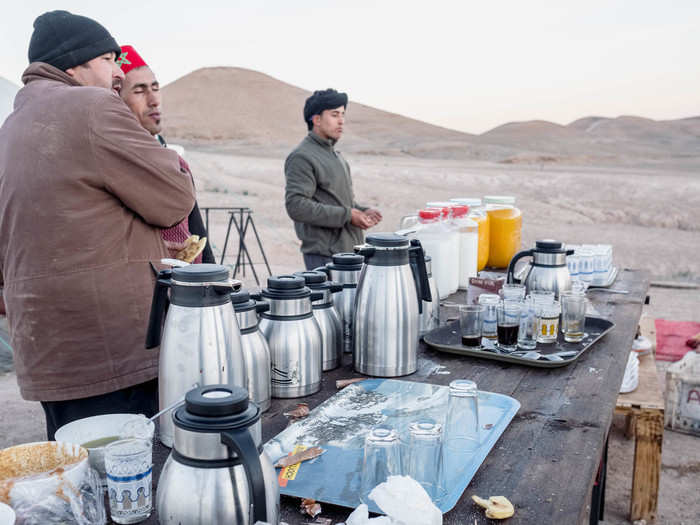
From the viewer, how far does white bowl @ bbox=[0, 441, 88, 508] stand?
106 cm

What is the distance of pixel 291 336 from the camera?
1.73m

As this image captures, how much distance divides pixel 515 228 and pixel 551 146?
71.9 metres

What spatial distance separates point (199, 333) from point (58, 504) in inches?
16.6

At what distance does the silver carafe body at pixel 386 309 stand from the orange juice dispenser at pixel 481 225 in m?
1.46

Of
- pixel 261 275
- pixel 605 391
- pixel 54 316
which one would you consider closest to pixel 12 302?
pixel 54 316

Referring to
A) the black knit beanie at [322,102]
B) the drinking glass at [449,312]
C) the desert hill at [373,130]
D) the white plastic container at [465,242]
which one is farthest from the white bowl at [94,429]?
the desert hill at [373,130]

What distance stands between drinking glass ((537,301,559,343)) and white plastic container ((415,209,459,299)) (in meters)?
0.73

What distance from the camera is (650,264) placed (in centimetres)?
1092

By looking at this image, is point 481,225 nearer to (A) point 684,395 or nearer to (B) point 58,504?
(A) point 684,395

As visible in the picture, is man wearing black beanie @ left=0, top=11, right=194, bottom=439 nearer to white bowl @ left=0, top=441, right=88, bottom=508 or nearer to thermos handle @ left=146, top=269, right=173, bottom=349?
thermos handle @ left=146, top=269, right=173, bottom=349

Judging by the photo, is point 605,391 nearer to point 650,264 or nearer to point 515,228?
point 515,228

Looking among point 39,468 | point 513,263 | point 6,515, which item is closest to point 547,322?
point 513,263

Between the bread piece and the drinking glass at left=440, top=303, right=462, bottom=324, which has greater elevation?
the bread piece

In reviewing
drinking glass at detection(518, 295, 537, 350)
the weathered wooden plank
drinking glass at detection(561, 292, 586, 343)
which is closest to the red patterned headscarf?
drinking glass at detection(518, 295, 537, 350)
